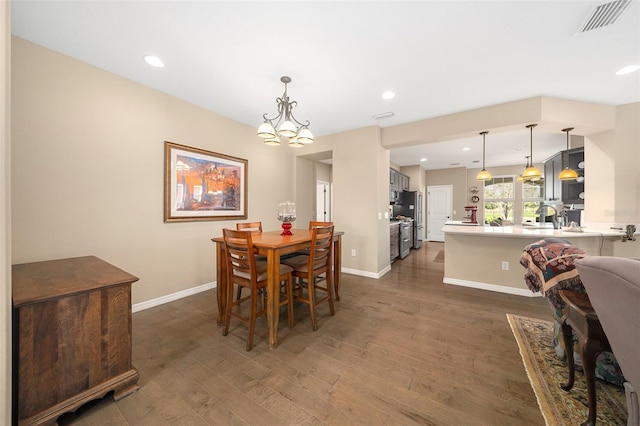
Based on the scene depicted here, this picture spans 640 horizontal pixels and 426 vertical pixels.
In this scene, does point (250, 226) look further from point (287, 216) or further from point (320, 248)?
point (320, 248)

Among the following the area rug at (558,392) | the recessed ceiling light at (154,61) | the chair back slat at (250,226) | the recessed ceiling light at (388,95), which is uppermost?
the recessed ceiling light at (388,95)

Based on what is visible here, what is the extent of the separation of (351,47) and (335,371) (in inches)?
107

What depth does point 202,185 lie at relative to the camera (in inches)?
129

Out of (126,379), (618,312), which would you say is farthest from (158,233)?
(618,312)

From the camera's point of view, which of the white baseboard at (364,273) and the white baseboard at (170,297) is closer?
the white baseboard at (170,297)

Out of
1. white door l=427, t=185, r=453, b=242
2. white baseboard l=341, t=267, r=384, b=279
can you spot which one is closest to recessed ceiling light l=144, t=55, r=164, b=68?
white baseboard l=341, t=267, r=384, b=279

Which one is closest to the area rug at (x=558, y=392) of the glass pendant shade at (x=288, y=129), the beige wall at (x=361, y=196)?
the beige wall at (x=361, y=196)

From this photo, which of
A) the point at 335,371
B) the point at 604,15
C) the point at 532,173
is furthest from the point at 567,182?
the point at 335,371

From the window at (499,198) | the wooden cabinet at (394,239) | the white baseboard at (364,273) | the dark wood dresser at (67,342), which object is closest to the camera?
the dark wood dresser at (67,342)

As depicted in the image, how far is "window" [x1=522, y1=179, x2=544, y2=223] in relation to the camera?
7266 mm

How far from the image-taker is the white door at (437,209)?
325 inches

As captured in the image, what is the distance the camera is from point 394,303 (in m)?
2.95

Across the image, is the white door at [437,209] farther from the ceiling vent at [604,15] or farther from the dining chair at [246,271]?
the dining chair at [246,271]

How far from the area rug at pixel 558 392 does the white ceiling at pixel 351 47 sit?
265 centimetres
